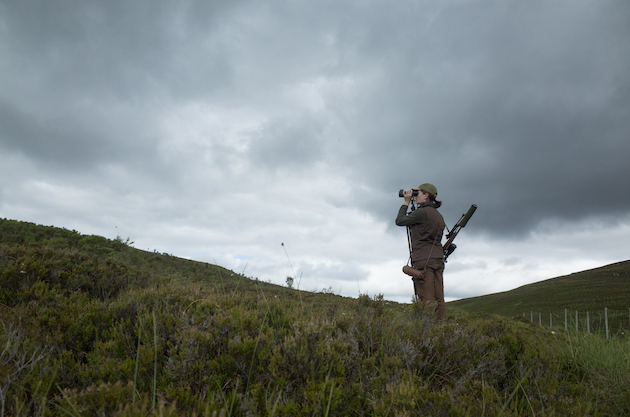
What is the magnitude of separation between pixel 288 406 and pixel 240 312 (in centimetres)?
142

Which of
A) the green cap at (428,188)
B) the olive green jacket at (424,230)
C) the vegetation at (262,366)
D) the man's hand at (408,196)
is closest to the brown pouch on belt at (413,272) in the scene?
the olive green jacket at (424,230)

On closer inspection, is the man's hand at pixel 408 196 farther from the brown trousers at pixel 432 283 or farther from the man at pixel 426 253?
the brown trousers at pixel 432 283

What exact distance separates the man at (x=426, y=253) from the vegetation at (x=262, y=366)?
2.06m

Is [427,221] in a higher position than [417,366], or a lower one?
higher

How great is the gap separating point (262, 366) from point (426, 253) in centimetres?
472

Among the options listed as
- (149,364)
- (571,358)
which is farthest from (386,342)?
(571,358)

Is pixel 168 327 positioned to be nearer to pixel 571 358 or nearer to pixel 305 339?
Result: pixel 305 339

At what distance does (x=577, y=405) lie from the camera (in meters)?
2.63

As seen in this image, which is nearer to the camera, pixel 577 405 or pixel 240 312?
pixel 577 405

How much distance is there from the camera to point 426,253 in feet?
22.1

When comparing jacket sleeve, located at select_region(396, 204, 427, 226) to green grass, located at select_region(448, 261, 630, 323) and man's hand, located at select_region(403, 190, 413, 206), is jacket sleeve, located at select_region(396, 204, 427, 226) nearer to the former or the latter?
man's hand, located at select_region(403, 190, 413, 206)

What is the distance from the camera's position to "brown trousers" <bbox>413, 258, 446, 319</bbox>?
6.62 metres

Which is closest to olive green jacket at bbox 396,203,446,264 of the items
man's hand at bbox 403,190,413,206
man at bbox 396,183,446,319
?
man at bbox 396,183,446,319

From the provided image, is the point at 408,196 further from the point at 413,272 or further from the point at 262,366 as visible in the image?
the point at 262,366
